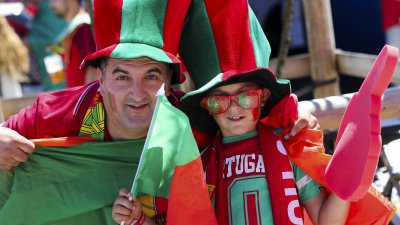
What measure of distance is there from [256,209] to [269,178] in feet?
0.34

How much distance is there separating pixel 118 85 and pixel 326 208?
2.60 feet

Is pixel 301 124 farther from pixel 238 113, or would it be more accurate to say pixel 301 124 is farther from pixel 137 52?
pixel 137 52

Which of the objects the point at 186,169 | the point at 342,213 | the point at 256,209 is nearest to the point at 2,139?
the point at 186,169

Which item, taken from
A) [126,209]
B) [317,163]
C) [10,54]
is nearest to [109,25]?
[126,209]

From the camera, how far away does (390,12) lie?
4.87 metres

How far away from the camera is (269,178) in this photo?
236 centimetres

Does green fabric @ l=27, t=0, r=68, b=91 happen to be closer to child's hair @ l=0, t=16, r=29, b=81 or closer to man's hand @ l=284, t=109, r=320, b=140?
child's hair @ l=0, t=16, r=29, b=81

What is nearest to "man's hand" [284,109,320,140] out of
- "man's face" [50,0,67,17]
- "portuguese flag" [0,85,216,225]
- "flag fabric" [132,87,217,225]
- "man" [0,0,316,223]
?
"man" [0,0,316,223]

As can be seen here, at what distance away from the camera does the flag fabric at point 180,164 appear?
2277 mm

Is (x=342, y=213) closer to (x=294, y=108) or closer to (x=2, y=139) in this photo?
(x=294, y=108)

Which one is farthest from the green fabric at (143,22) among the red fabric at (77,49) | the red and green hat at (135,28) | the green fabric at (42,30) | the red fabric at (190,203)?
the green fabric at (42,30)

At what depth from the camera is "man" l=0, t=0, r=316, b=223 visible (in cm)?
251

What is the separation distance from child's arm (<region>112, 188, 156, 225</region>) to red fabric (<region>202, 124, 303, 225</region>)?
24 centimetres

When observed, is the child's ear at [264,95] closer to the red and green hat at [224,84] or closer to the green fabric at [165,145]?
the red and green hat at [224,84]
